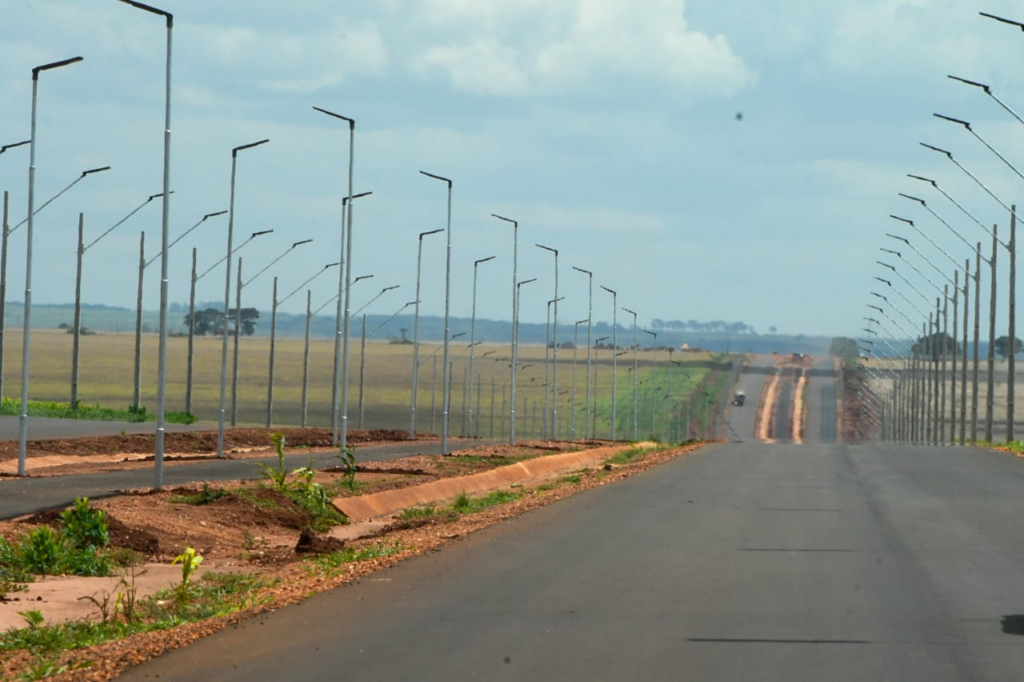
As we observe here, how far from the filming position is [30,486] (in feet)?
93.9

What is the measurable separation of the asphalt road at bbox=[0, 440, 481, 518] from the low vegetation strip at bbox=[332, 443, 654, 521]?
335 cm

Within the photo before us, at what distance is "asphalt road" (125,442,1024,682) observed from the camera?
11500 mm

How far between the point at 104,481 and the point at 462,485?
28.2 ft

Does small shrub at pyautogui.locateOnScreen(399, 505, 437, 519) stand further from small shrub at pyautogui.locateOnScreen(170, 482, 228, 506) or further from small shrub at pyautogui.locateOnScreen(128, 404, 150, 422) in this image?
small shrub at pyautogui.locateOnScreen(128, 404, 150, 422)

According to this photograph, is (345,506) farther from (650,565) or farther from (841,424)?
(841,424)

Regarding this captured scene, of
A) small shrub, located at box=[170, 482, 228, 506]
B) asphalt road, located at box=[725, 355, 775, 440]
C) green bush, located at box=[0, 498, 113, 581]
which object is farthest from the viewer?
asphalt road, located at box=[725, 355, 775, 440]

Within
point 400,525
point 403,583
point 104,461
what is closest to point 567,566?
point 403,583

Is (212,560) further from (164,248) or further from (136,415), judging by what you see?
(136,415)

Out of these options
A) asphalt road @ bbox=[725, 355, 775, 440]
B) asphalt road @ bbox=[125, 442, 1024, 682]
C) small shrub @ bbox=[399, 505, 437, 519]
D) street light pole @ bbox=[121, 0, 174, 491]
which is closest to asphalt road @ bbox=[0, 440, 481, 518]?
street light pole @ bbox=[121, 0, 174, 491]

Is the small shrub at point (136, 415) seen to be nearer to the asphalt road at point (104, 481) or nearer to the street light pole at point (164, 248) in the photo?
the asphalt road at point (104, 481)

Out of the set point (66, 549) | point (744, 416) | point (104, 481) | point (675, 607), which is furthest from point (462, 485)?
point (744, 416)

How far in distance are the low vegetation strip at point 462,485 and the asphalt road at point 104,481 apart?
335cm

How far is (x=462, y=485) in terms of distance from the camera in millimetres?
36531

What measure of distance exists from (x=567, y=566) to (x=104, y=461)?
90.5ft
